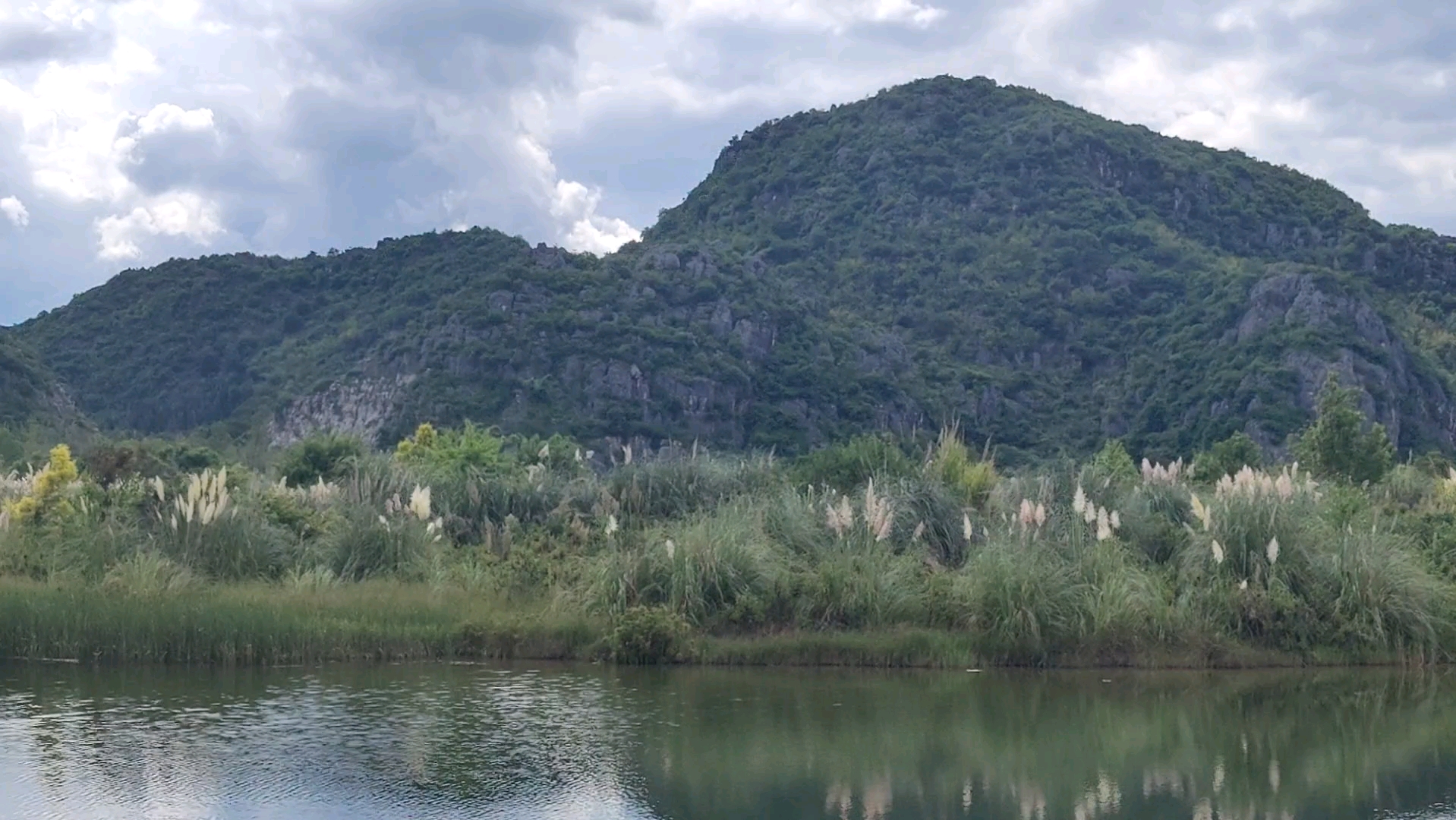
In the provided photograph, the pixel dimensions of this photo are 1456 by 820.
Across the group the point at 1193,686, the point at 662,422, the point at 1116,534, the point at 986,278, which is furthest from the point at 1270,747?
the point at 986,278

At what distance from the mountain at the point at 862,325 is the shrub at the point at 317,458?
37.0m

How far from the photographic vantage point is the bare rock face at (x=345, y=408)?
6631cm

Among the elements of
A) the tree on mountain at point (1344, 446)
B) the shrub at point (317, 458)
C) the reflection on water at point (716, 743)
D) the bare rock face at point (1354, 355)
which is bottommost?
the reflection on water at point (716, 743)

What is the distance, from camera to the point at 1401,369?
7650 cm

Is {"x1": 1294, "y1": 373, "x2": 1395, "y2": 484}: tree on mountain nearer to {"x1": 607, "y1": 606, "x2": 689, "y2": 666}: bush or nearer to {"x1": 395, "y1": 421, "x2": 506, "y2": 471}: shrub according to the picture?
{"x1": 395, "y1": 421, "x2": 506, "y2": 471}: shrub

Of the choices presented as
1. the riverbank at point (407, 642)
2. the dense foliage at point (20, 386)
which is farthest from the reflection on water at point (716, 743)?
the dense foliage at point (20, 386)

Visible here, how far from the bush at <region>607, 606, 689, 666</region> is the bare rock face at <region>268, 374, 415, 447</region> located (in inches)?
1998

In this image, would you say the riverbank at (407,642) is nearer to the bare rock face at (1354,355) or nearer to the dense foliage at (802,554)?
the dense foliage at (802,554)

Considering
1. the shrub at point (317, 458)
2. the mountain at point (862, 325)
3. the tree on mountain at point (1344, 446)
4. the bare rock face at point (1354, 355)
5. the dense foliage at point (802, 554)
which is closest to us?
Answer: the dense foliage at point (802, 554)

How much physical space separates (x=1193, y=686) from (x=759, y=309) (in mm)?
67196

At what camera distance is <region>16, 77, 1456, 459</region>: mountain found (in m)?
70.9

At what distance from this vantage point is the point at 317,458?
2664cm

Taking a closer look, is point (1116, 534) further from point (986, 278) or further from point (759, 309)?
point (986, 278)

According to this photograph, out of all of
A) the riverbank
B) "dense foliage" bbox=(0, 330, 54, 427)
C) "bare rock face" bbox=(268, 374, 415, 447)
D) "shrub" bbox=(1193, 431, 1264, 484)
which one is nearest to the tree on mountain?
"shrub" bbox=(1193, 431, 1264, 484)
